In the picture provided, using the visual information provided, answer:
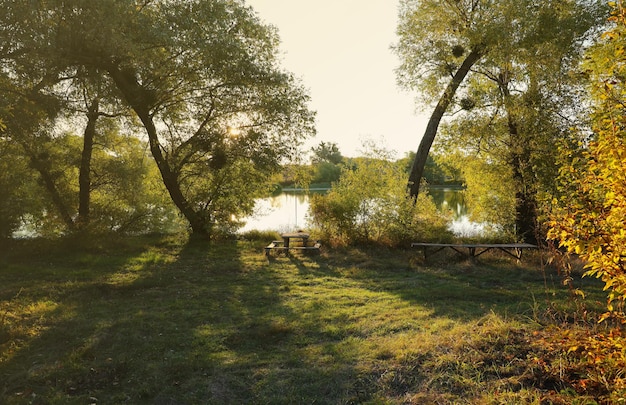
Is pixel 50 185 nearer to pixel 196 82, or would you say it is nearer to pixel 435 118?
pixel 196 82

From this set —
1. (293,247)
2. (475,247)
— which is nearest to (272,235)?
(293,247)

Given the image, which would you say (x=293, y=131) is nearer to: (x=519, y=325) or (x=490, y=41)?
(x=490, y=41)

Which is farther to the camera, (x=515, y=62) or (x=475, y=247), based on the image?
(x=515, y=62)

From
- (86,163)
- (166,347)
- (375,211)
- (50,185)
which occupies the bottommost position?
(166,347)

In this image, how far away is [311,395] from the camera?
4297mm

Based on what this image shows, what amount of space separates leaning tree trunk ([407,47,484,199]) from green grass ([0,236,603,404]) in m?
4.61

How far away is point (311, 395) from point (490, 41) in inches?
482

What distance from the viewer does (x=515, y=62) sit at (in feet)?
44.7

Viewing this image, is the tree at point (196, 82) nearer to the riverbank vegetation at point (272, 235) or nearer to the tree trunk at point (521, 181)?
the riverbank vegetation at point (272, 235)

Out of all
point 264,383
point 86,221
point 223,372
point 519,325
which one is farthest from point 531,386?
point 86,221

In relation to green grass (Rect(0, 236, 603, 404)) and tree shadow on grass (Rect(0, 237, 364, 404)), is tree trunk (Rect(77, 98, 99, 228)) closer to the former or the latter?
green grass (Rect(0, 236, 603, 404))

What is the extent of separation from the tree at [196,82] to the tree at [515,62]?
16.7ft

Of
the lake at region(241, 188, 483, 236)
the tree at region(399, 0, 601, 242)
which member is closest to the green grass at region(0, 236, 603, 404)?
the tree at region(399, 0, 601, 242)

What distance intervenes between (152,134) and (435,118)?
9865 millimetres
